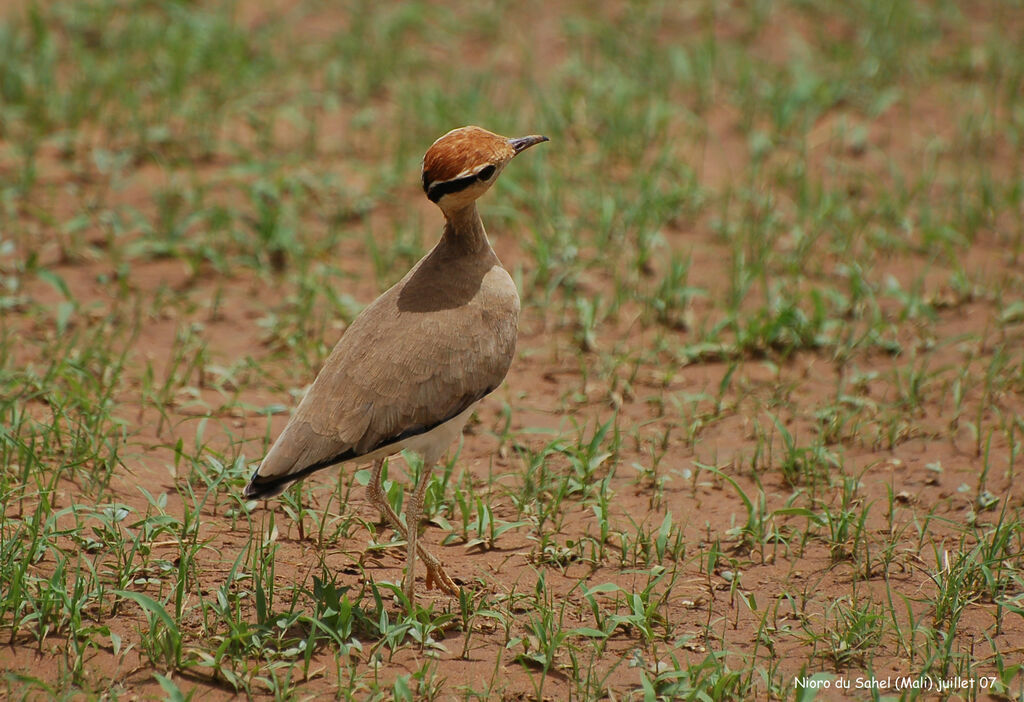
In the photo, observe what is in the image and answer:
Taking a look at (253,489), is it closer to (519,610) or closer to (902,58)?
(519,610)

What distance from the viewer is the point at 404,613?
15.2ft

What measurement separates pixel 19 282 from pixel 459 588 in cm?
356

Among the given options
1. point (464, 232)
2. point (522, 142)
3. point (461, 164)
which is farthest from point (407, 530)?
point (522, 142)

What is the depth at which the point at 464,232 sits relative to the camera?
505 cm

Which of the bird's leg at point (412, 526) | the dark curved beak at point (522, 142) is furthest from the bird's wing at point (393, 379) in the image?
the dark curved beak at point (522, 142)

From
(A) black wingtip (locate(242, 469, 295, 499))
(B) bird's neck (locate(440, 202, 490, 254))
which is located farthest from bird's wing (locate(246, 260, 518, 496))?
(B) bird's neck (locate(440, 202, 490, 254))

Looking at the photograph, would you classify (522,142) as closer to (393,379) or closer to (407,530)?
(393,379)

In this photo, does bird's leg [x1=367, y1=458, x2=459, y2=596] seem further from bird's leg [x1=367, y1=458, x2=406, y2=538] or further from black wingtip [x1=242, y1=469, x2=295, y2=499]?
black wingtip [x1=242, y1=469, x2=295, y2=499]

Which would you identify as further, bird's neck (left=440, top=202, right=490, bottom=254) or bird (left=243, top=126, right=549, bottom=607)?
bird's neck (left=440, top=202, right=490, bottom=254)

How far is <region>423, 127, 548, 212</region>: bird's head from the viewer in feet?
15.5

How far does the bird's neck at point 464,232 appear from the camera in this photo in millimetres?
5016

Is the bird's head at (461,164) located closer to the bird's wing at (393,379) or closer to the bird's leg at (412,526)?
the bird's wing at (393,379)

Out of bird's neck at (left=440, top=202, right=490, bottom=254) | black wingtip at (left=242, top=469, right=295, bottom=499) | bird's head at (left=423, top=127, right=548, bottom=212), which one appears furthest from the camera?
bird's neck at (left=440, top=202, right=490, bottom=254)

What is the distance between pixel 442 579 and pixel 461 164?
66.0 inches
